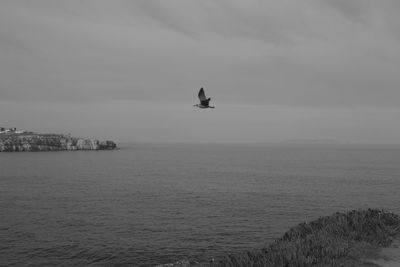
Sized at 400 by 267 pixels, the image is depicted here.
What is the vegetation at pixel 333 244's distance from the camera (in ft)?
52.1

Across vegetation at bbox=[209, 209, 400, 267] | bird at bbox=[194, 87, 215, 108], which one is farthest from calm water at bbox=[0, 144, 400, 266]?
bird at bbox=[194, 87, 215, 108]

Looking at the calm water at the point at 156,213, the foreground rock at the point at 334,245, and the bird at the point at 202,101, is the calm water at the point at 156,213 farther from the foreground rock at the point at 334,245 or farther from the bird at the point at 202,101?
the bird at the point at 202,101

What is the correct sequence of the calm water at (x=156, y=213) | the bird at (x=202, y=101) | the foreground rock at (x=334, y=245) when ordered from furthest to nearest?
the calm water at (x=156, y=213) < the foreground rock at (x=334, y=245) < the bird at (x=202, y=101)

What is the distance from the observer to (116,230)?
4350cm

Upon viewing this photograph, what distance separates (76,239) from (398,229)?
31695mm

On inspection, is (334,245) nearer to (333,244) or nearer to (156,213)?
(333,244)

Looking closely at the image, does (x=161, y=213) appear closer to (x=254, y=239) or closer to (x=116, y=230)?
(x=116, y=230)

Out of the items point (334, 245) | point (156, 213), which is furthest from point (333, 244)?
point (156, 213)

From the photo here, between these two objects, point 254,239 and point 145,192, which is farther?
point 145,192

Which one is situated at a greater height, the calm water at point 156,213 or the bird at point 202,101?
the bird at point 202,101

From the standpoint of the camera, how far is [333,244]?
1775 centimetres

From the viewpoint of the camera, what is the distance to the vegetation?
15875mm

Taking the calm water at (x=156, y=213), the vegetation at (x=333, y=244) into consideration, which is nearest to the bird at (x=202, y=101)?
the vegetation at (x=333, y=244)

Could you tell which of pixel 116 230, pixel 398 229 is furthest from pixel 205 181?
pixel 398 229
